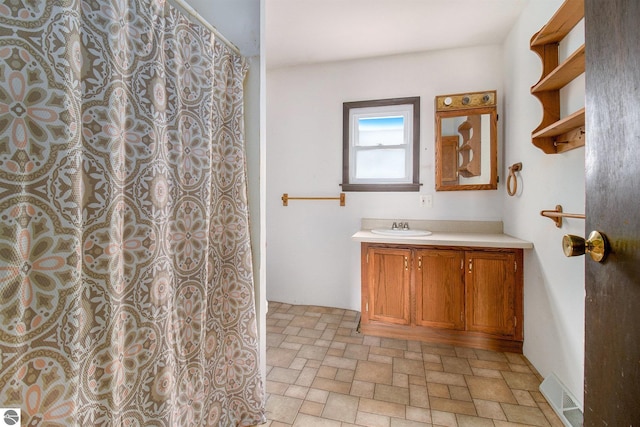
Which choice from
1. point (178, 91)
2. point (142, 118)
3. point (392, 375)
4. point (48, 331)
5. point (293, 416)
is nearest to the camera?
point (48, 331)

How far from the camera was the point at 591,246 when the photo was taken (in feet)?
1.93

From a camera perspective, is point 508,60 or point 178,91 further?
point 508,60

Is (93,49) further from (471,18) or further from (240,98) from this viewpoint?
(471,18)

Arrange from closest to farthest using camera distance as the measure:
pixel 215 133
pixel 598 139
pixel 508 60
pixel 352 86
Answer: pixel 598 139, pixel 215 133, pixel 508 60, pixel 352 86

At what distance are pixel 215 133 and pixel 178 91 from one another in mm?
250

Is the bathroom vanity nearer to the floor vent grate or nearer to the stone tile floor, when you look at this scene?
the stone tile floor

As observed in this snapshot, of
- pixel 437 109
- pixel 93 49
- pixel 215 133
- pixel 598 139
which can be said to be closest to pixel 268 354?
pixel 215 133

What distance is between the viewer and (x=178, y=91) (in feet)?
3.66

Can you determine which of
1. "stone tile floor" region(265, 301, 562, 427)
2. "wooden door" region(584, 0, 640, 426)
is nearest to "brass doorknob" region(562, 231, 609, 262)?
"wooden door" region(584, 0, 640, 426)

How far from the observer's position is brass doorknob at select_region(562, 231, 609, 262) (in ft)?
1.83

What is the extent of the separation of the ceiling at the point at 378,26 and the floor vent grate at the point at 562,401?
253 centimetres

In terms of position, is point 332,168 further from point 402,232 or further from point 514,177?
point 514,177

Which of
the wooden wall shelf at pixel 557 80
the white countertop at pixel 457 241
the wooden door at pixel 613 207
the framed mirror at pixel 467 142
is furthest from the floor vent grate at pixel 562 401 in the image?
the framed mirror at pixel 467 142

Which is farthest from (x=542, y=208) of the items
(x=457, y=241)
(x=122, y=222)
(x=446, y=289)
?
(x=122, y=222)
